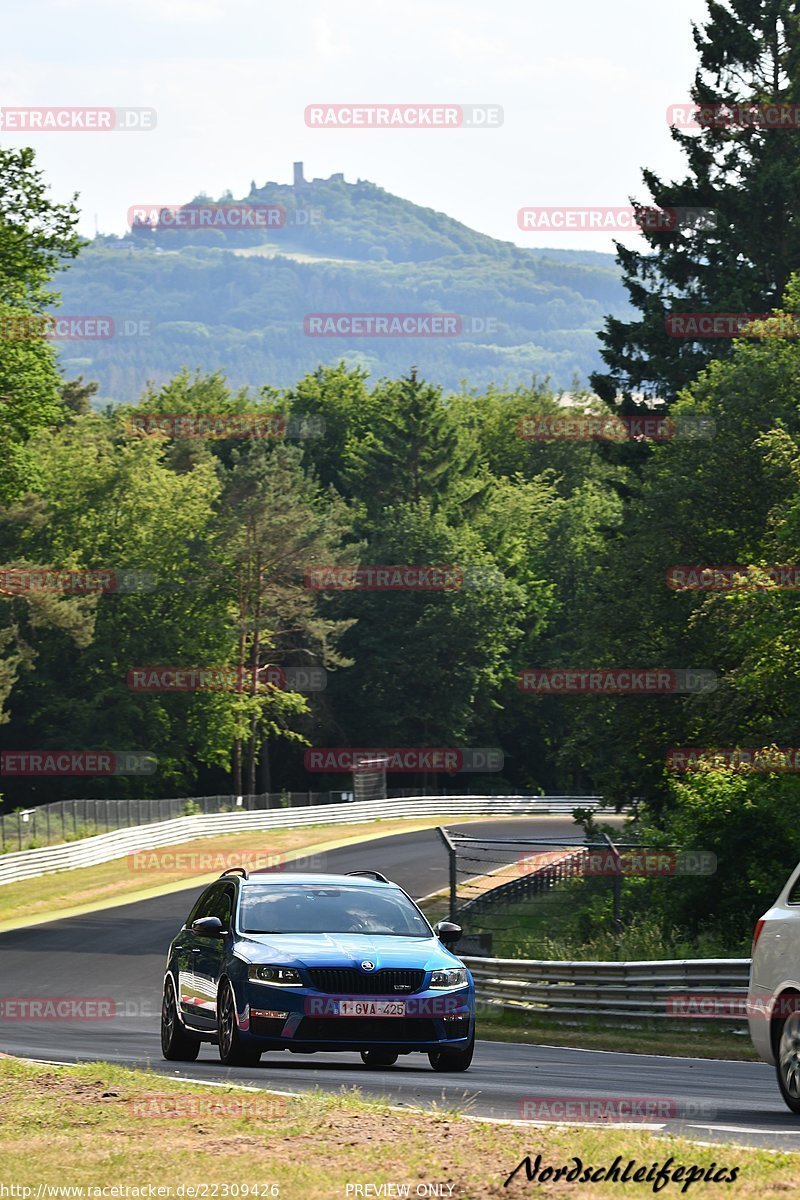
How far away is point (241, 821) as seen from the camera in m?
71.7

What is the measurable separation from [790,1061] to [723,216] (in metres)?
47.6

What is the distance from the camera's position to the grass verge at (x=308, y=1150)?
7.96 m

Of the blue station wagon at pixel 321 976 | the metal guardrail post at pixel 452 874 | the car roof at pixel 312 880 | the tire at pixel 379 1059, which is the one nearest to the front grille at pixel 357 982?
the blue station wagon at pixel 321 976

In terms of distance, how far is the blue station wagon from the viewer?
13398 mm

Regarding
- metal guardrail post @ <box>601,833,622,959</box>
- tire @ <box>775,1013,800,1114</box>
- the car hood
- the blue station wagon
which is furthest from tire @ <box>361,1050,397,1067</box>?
metal guardrail post @ <box>601,833,622,959</box>

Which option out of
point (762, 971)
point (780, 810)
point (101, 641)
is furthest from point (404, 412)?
point (762, 971)

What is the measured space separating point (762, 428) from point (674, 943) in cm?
1815

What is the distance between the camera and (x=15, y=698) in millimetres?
89188

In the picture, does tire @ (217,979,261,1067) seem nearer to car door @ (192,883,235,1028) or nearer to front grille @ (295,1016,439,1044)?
car door @ (192,883,235,1028)

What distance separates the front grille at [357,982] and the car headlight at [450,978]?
202mm

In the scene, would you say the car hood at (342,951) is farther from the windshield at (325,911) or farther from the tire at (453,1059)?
the tire at (453,1059)

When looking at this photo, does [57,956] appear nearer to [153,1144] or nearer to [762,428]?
[762,428]

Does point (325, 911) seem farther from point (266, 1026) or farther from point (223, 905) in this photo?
point (266, 1026)

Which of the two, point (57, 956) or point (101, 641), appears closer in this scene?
point (57, 956)
